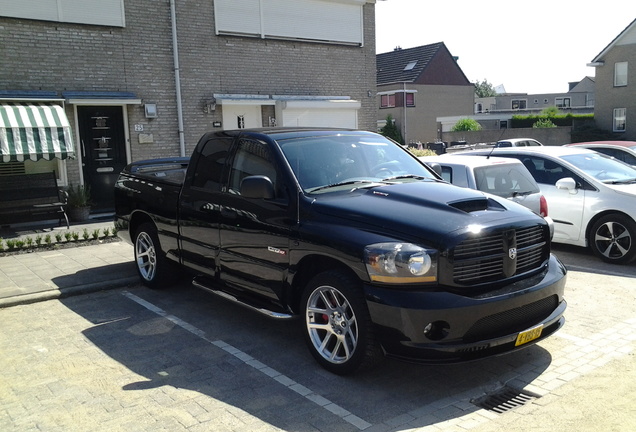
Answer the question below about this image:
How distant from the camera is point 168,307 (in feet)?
22.9

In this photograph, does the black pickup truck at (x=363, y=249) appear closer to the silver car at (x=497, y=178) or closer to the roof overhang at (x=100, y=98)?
the silver car at (x=497, y=178)

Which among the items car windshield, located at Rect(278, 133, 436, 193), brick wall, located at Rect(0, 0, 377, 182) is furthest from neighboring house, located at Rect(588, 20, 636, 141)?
car windshield, located at Rect(278, 133, 436, 193)

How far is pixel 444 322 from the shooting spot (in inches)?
168

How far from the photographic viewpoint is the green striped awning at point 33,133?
11.7 meters

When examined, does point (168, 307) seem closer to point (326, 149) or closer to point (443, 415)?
point (326, 149)

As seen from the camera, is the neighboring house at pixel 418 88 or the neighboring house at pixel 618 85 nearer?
the neighboring house at pixel 618 85

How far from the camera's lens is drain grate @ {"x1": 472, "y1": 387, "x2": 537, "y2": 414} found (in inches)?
170

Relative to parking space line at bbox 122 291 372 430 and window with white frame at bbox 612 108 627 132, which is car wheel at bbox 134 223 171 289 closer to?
parking space line at bbox 122 291 372 430

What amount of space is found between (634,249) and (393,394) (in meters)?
5.39

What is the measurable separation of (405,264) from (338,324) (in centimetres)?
81

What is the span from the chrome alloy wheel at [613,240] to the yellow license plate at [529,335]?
4.53m

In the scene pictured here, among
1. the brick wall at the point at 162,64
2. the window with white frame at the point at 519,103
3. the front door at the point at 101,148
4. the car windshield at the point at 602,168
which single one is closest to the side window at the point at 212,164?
the car windshield at the point at 602,168

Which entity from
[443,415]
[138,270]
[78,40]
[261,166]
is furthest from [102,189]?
[443,415]

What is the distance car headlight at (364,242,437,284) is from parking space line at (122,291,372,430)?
972 mm
